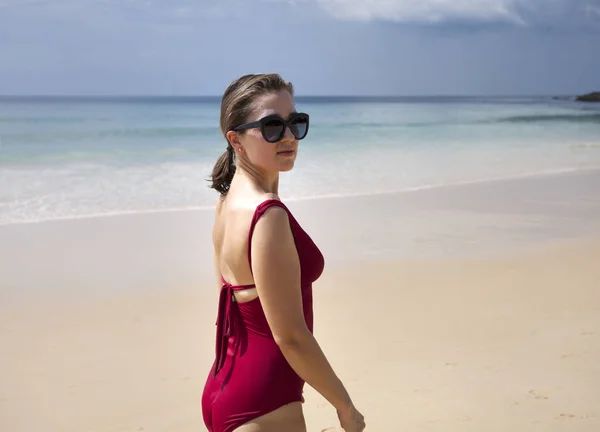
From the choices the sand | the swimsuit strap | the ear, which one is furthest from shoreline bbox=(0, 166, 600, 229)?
the swimsuit strap

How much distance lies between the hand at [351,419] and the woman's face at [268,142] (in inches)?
26.9

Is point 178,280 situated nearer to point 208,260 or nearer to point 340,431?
point 208,260

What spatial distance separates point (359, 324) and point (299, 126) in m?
3.86

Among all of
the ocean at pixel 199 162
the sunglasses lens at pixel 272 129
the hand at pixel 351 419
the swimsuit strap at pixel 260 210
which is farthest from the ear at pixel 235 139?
the ocean at pixel 199 162

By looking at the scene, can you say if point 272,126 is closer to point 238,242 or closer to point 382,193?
point 238,242

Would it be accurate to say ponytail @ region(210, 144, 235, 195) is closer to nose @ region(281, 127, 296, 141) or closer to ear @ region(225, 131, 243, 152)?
ear @ region(225, 131, 243, 152)

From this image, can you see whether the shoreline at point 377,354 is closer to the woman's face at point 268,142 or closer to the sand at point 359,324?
the sand at point 359,324

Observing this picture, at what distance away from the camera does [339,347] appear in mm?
5293

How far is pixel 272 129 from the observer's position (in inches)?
78.2

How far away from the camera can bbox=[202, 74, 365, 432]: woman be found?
1.83 m

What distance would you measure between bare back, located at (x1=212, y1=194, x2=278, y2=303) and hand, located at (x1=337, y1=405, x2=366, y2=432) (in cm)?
40

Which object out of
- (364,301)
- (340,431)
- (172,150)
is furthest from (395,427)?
(172,150)

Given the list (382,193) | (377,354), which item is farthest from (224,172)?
(382,193)

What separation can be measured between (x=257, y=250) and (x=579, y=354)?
3.82 m
